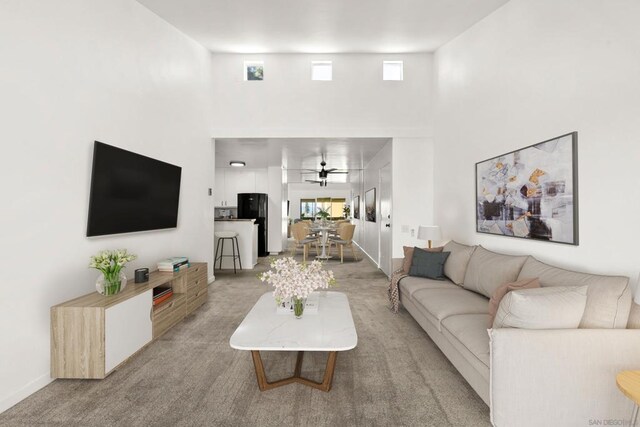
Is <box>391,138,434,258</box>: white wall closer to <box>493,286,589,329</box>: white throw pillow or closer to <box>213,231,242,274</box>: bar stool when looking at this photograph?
<box>213,231,242,274</box>: bar stool

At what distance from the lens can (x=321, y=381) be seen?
2.38 meters

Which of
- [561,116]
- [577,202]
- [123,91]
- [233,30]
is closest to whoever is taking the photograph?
[577,202]

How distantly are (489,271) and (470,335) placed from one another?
1.04 m

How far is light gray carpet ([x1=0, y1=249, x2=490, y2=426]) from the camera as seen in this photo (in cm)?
195

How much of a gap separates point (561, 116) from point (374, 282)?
3849mm

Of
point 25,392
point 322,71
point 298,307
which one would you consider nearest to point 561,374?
point 298,307

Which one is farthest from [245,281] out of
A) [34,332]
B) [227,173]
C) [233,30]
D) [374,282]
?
[227,173]

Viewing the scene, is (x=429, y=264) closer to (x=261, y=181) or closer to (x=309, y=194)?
(x=261, y=181)

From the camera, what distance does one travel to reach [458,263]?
3518 millimetres

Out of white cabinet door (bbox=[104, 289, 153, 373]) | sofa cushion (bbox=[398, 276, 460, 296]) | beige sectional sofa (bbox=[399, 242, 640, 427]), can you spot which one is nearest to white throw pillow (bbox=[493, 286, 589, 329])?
beige sectional sofa (bbox=[399, 242, 640, 427])

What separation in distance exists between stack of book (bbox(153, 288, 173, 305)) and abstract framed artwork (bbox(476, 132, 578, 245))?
3861mm

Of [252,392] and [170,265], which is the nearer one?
[252,392]

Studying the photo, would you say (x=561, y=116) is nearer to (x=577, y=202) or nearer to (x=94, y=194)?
(x=577, y=202)

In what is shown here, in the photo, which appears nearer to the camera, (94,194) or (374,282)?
(94,194)
